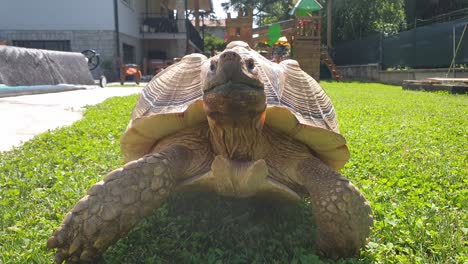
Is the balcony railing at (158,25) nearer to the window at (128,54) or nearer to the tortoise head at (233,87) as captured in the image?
the window at (128,54)

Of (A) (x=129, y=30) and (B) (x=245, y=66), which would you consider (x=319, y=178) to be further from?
(A) (x=129, y=30)

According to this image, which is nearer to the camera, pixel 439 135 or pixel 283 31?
pixel 439 135

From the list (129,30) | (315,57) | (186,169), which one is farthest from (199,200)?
(129,30)

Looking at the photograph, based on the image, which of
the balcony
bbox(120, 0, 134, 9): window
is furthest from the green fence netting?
bbox(120, 0, 134, 9): window

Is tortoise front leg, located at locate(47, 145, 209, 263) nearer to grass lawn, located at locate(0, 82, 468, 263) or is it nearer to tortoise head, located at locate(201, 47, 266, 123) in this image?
grass lawn, located at locate(0, 82, 468, 263)

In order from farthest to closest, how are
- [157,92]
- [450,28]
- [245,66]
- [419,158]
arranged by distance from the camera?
[450,28] → [419,158] → [157,92] → [245,66]

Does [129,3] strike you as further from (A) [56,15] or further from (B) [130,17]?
(A) [56,15]

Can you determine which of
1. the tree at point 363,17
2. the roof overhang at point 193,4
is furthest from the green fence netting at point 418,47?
the roof overhang at point 193,4

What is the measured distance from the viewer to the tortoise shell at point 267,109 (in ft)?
5.82

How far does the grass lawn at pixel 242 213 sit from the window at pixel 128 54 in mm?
13660

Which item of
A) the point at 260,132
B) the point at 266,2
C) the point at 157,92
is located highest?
the point at 266,2

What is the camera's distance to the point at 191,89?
1.87 m

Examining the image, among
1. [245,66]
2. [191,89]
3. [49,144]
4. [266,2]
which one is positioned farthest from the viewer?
[266,2]

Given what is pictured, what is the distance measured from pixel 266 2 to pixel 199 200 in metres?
36.6
